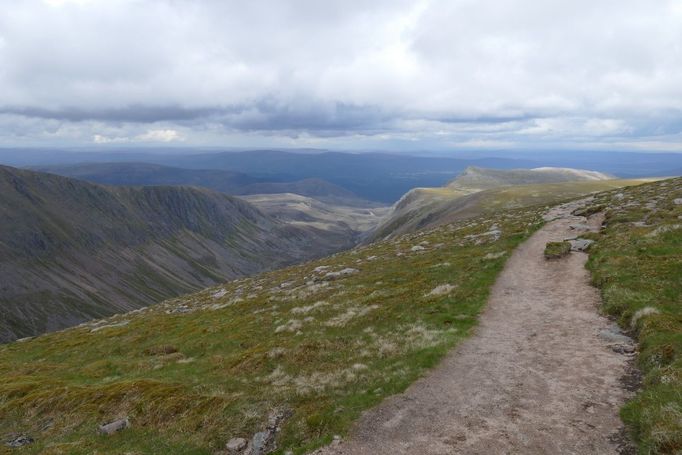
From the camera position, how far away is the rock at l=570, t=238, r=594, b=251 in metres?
38.1

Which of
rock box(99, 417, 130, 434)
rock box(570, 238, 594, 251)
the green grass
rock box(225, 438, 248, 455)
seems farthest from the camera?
rock box(570, 238, 594, 251)

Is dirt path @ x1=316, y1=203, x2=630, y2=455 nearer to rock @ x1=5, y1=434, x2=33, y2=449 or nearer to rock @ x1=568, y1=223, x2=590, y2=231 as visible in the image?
rock @ x1=5, y1=434, x2=33, y2=449

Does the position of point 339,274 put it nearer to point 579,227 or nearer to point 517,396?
point 579,227

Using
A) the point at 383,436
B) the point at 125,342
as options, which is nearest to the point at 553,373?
the point at 383,436

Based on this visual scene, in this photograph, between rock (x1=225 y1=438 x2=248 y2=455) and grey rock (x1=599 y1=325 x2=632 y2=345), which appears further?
grey rock (x1=599 y1=325 x2=632 y2=345)

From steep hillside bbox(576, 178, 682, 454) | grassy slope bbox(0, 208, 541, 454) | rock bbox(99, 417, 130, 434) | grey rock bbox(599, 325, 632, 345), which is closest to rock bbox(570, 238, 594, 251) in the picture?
steep hillside bbox(576, 178, 682, 454)

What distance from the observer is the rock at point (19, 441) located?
1970cm

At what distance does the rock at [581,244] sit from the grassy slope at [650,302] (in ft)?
3.21

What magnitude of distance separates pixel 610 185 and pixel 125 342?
7980 inches

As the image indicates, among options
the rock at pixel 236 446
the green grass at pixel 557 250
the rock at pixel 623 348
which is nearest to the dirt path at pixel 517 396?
the rock at pixel 623 348

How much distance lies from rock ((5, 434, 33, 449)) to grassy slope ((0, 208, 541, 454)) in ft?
2.18

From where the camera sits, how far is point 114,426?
1878 cm

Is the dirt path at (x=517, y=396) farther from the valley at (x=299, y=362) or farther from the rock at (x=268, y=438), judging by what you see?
the rock at (x=268, y=438)

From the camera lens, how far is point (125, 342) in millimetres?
39781
